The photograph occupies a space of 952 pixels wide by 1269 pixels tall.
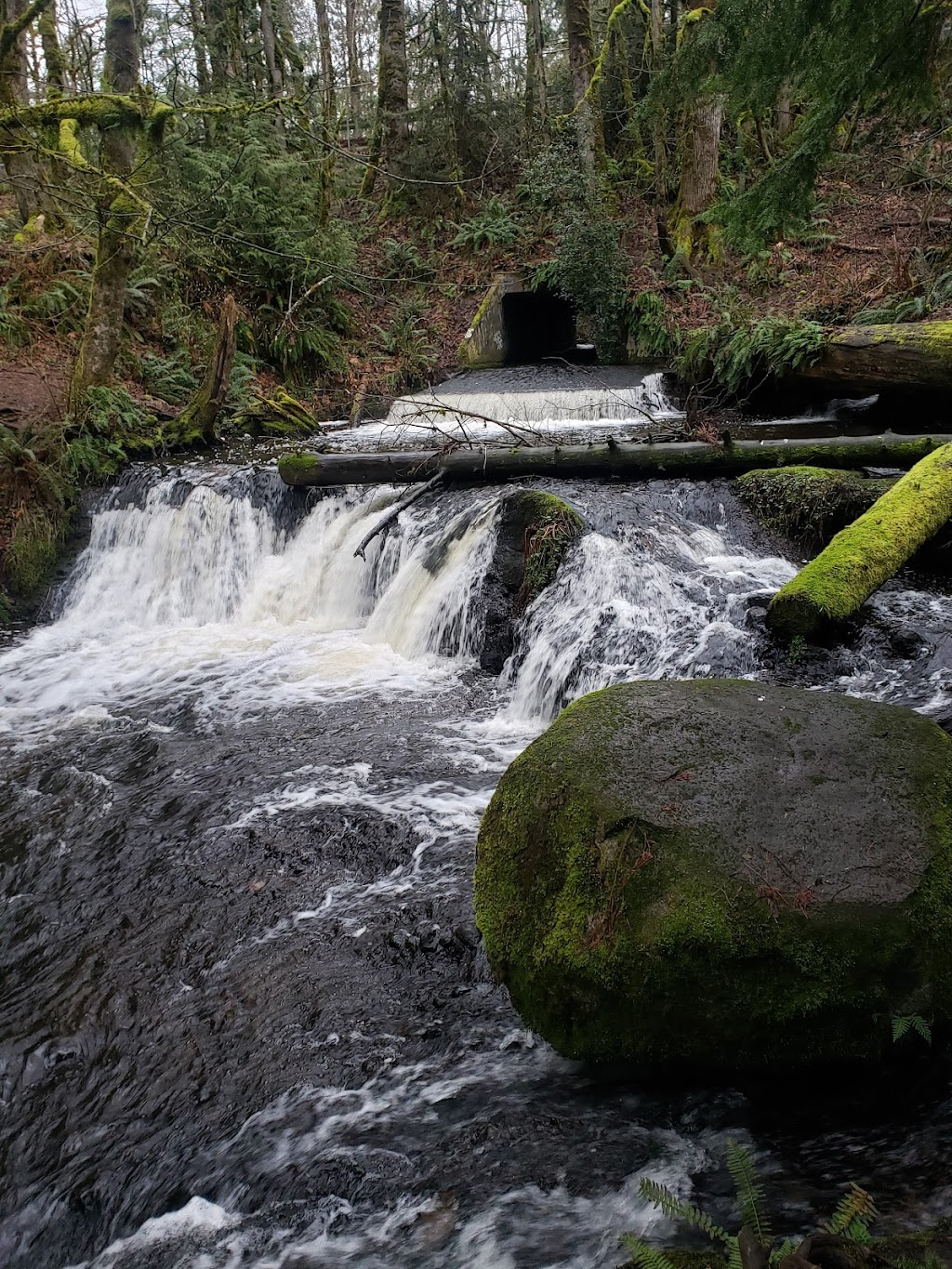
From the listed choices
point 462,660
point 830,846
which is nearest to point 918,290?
point 462,660

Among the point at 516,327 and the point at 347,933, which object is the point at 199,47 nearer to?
the point at 516,327

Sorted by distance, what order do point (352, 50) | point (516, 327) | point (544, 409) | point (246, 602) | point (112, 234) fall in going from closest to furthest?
1. point (246, 602)
2. point (112, 234)
3. point (544, 409)
4. point (516, 327)
5. point (352, 50)

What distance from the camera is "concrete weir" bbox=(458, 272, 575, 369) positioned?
17672 mm

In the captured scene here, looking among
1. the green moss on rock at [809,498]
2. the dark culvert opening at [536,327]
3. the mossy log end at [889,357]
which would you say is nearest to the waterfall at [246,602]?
the green moss on rock at [809,498]

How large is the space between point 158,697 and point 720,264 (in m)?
14.2

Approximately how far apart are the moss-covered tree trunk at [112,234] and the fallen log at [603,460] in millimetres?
3797

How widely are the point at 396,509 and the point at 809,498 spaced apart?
160 inches

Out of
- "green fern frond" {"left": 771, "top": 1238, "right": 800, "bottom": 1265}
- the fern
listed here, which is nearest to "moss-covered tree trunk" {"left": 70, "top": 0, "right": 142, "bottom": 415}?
the fern

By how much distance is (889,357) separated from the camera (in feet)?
31.8

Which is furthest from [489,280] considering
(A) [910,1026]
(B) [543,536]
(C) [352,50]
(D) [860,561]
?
(A) [910,1026]

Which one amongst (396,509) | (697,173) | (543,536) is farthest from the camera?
(697,173)

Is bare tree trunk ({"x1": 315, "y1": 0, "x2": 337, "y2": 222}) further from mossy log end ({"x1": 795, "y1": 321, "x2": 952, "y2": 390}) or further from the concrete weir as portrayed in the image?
mossy log end ({"x1": 795, "y1": 321, "x2": 952, "y2": 390})

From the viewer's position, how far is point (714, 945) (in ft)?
9.00

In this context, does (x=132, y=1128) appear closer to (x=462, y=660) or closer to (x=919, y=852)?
(x=919, y=852)
